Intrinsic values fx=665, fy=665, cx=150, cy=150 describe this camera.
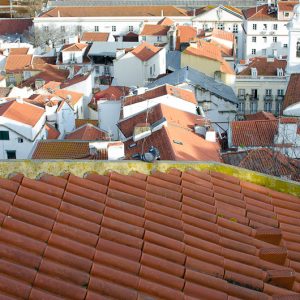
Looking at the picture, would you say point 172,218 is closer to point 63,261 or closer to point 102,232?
point 102,232

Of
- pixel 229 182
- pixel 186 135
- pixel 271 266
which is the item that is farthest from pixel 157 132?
pixel 271 266

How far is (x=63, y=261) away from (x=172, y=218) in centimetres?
156

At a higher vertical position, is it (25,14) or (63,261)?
(63,261)

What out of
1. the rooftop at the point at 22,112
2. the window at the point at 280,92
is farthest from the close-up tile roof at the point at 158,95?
the window at the point at 280,92

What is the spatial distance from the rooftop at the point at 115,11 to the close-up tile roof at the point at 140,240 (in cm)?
7025

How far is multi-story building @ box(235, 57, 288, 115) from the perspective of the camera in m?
43.3

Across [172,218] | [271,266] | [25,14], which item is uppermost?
[172,218]

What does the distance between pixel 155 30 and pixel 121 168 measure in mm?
56400

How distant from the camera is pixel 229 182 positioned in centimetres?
861

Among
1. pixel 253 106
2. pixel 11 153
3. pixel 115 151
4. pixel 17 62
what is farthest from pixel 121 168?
pixel 17 62

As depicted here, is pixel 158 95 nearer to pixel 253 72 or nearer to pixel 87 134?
pixel 87 134

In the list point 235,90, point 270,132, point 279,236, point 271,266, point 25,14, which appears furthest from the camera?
point 25,14

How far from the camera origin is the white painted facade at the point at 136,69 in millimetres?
44969

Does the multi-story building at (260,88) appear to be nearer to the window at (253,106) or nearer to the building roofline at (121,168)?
the window at (253,106)
